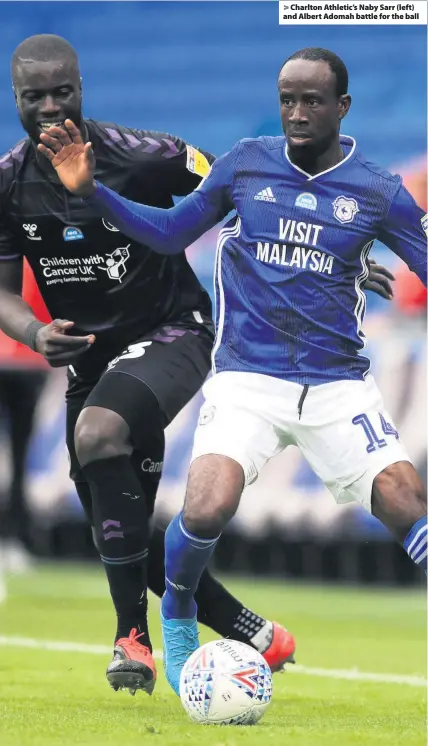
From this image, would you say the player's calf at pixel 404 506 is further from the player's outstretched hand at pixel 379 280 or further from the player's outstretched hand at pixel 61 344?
the player's outstretched hand at pixel 61 344

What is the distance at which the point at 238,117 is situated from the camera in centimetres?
1444

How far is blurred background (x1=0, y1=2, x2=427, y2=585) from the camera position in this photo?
37.7 feet

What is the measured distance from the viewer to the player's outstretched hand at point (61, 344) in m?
5.25

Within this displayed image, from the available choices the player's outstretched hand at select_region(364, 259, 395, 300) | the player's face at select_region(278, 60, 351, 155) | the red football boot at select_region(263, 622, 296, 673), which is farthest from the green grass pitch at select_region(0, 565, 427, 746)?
the player's face at select_region(278, 60, 351, 155)

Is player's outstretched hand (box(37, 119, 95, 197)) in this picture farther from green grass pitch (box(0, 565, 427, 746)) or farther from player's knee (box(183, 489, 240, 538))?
green grass pitch (box(0, 565, 427, 746))

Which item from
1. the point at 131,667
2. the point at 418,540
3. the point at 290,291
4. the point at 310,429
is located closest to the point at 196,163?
the point at 290,291

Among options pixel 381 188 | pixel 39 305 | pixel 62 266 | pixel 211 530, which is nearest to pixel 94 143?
pixel 62 266

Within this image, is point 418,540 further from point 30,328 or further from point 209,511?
point 30,328

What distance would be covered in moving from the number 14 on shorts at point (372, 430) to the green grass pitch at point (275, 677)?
3.18 ft

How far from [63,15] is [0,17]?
30.0 inches

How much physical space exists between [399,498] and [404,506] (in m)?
0.03

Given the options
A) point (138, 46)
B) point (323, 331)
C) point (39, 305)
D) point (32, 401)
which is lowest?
point (32, 401)

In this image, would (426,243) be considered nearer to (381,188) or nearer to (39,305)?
(381,188)

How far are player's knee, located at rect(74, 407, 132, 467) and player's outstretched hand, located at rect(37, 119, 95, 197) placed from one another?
0.83 m
